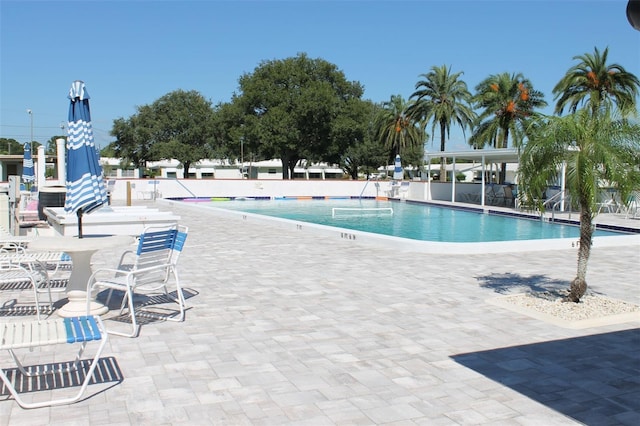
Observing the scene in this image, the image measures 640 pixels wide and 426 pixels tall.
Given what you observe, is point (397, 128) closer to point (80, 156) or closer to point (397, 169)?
point (397, 169)

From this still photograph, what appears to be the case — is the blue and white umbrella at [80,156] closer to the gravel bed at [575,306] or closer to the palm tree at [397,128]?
the gravel bed at [575,306]

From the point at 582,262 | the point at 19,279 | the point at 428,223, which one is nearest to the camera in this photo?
the point at 19,279

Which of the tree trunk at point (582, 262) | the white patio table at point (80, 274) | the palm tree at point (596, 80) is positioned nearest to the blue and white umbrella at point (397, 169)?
the palm tree at point (596, 80)

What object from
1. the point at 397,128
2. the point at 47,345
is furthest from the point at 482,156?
the point at 47,345

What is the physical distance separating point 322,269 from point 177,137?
46.8 metres

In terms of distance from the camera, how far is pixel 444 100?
123 feet

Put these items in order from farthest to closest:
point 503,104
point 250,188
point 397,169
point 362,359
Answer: point 397,169, point 250,188, point 503,104, point 362,359

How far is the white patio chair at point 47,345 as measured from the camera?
349 cm

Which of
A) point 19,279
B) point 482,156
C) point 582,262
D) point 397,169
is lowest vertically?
point 19,279

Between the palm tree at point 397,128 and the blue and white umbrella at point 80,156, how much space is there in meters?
40.6

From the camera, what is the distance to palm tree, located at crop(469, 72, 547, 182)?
103 ft

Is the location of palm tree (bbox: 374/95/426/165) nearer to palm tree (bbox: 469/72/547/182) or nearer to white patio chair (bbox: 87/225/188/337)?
palm tree (bbox: 469/72/547/182)

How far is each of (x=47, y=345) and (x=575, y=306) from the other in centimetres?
558

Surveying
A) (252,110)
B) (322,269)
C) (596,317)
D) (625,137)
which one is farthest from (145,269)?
(252,110)
